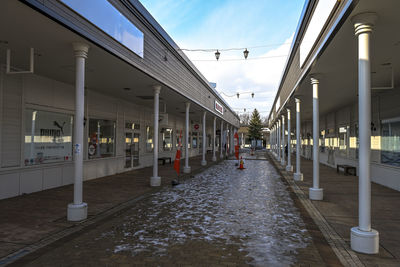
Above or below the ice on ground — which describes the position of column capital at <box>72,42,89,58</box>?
above

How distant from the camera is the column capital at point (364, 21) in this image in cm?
375

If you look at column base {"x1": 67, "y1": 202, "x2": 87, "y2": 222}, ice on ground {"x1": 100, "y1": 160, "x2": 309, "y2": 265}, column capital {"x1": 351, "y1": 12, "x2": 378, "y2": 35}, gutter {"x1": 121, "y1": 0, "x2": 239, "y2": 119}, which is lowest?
ice on ground {"x1": 100, "y1": 160, "x2": 309, "y2": 265}

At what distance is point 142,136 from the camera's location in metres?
15.0

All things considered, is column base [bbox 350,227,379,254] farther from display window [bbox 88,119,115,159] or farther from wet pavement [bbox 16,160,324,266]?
display window [bbox 88,119,115,159]

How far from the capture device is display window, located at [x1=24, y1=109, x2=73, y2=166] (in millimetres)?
7715

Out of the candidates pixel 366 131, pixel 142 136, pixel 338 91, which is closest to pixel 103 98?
pixel 142 136

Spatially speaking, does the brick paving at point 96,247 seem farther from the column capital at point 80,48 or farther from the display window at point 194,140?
the display window at point 194,140

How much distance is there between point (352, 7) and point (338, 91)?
6.66 meters

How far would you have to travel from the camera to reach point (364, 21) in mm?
3797

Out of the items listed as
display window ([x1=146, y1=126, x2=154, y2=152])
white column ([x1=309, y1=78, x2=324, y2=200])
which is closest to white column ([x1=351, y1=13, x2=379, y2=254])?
white column ([x1=309, y1=78, x2=324, y2=200])

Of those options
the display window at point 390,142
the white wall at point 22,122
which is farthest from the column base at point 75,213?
the display window at point 390,142

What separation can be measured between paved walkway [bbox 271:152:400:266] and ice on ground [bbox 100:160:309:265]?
68 centimetres

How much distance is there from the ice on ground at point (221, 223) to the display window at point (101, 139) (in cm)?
413

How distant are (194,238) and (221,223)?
94 centimetres
